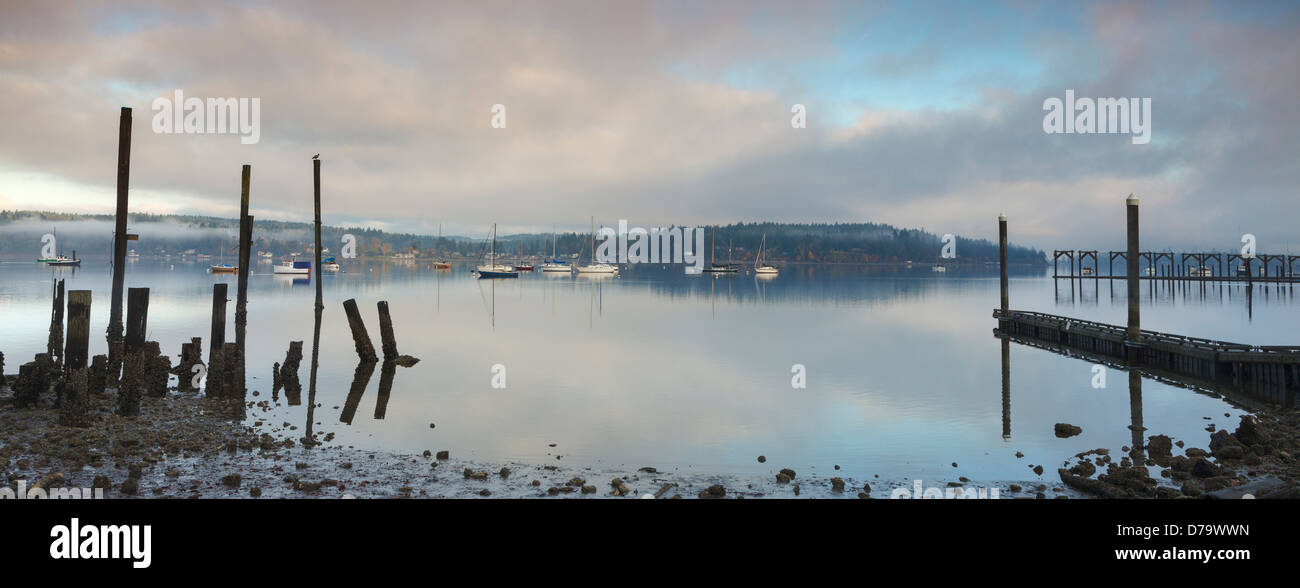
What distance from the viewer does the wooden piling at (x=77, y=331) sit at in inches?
728

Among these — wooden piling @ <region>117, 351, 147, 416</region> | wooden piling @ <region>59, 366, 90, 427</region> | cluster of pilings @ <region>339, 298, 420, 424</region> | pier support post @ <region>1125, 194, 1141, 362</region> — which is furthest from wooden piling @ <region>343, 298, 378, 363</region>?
pier support post @ <region>1125, 194, 1141, 362</region>

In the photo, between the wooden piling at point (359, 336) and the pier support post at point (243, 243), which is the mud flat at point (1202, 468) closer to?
the wooden piling at point (359, 336)

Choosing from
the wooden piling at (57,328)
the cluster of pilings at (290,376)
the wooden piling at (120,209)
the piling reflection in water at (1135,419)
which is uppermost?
the wooden piling at (120,209)

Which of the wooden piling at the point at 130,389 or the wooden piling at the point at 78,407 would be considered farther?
the wooden piling at the point at 130,389

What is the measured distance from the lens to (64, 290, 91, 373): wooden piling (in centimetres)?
1850

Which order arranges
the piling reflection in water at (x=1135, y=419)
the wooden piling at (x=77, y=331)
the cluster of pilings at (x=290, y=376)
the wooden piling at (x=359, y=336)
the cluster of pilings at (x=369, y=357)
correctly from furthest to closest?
the wooden piling at (x=359, y=336), the cluster of pilings at (x=369, y=357), the cluster of pilings at (x=290, y=376), the wooden piling at (x=77, y=331), the piling reflection in water at (x=1135, y=419)

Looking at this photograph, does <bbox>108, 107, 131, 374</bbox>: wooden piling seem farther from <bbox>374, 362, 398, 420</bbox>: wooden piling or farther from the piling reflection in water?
the piling reflection in water

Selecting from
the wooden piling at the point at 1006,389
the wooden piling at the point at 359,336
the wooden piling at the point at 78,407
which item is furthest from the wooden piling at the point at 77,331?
the wooden piling at the point at 1006,389

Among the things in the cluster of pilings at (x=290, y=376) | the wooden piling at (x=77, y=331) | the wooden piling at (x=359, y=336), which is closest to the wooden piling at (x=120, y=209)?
the wooden piling at (x=77, y=331)

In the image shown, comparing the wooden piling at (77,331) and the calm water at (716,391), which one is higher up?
the wooden piling at (77,331)

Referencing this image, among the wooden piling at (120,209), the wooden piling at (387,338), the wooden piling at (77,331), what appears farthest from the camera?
the wooden piling at (387,338)
